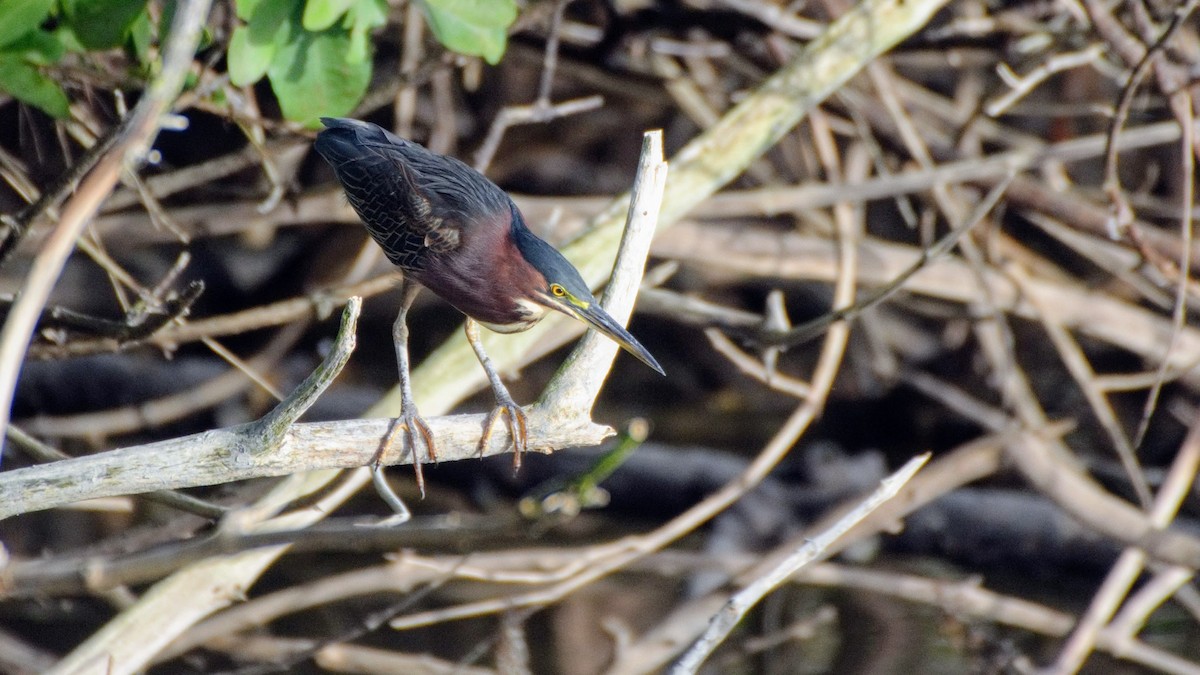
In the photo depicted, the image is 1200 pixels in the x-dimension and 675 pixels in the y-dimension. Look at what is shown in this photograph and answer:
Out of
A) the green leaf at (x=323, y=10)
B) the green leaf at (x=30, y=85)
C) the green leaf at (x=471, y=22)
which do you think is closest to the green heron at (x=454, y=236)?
the green leaf at (x=471, y=22)

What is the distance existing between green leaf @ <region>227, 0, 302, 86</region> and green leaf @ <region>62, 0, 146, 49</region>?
9.0 inches

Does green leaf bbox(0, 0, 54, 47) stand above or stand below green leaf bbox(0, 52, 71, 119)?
below

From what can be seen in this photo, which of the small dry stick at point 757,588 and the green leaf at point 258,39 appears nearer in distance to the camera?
the small dry stick at point 757,588

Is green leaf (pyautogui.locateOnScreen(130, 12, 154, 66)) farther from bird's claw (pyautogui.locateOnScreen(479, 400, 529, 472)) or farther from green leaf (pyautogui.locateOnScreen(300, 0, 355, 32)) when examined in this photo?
bird's claw (pyautogui.locateOnScreen(479, 400, 529, 472))

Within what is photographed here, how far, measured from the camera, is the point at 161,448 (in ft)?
5.43

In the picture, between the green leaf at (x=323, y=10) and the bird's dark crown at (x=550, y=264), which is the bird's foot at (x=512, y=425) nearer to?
the bird's dark crown at (x=550, y=264)

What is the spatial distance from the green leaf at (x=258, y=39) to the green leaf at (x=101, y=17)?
0.23 metres

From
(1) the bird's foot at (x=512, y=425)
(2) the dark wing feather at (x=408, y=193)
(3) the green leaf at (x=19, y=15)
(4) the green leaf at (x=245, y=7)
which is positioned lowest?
(1) the bird's foot at (x=512, y=425)

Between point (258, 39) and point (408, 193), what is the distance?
433 millimetres

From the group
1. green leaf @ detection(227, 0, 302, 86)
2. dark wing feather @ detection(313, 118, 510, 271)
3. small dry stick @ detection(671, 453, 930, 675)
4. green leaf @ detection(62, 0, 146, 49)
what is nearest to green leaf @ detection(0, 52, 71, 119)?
green leaf @ detection(62, 0, 146, 49)

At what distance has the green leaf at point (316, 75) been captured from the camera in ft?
8.19

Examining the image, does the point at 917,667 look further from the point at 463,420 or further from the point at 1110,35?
the point at 463,420

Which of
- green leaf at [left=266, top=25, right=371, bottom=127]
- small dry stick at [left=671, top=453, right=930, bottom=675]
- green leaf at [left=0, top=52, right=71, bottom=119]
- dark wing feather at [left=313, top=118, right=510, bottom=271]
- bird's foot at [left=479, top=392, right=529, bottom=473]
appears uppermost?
green leaf at [left=0, top=52, right=71, bottom=119]

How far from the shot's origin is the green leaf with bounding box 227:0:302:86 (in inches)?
94.3
